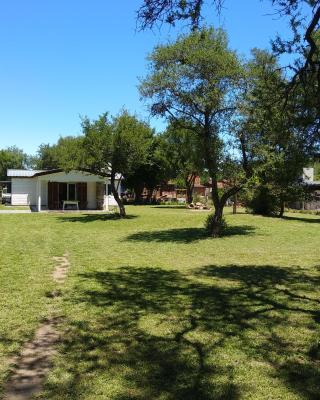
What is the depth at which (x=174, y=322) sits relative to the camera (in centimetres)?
634

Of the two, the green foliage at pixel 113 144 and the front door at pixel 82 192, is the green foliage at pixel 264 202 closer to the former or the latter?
the green foliage at pixel 113 144

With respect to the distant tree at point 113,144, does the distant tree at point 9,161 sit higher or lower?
higher

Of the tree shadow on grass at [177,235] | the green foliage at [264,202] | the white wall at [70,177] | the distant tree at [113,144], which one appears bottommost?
the tree shadow on grass at [177,235]

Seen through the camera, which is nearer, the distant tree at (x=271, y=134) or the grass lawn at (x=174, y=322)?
the grass lawn at (x=174, y=322)

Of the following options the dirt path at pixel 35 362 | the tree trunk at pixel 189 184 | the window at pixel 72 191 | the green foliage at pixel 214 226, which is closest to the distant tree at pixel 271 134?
the green foliage at pixel 214 226

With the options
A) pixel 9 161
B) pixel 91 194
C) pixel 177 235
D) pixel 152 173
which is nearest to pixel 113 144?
pixel 177 235

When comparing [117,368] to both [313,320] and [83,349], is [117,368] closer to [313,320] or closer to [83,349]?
[83,349]

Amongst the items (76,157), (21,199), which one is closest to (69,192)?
(21,199)

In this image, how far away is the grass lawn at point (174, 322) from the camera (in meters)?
4.32

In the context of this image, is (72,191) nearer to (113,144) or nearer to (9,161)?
(113,144)

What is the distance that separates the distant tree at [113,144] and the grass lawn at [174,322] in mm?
12558

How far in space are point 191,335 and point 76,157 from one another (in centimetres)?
2143

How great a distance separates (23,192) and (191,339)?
4116 cm

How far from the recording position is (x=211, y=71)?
1658 centimetres
